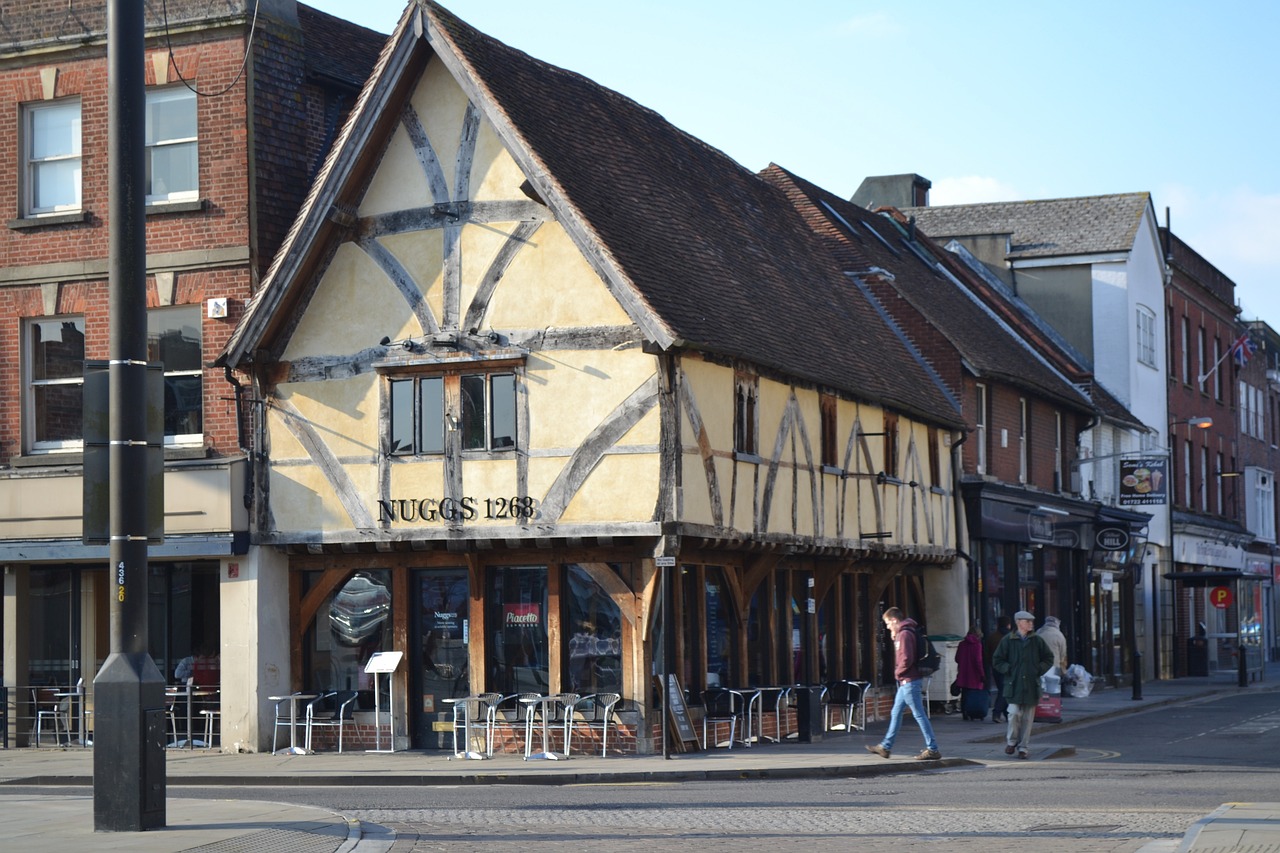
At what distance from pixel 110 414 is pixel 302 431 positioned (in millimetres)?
9643

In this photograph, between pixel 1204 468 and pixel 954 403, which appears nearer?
pixel 954 403

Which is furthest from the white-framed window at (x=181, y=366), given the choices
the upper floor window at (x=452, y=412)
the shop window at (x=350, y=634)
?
the upper floor window at (x=452, y=412)

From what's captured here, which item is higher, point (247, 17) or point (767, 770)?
point (247, 17)

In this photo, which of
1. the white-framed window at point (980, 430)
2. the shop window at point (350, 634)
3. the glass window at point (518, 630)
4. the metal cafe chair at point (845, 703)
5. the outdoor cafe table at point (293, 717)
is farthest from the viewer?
the white-framed window at point (980, 430)

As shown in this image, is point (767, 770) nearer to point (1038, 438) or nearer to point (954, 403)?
point (954, 403)

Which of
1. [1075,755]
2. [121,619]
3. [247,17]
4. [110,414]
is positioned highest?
[247,17]

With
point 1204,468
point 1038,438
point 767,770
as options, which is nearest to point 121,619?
point 767,770

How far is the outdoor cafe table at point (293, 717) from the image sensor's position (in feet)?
73.2

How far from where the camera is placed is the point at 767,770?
752 inches

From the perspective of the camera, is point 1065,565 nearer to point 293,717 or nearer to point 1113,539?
point 1113,539

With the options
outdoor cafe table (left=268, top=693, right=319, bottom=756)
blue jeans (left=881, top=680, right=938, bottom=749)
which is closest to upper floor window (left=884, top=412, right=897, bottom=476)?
blue jeans (left=881, top=680, right=938, bottom=749)

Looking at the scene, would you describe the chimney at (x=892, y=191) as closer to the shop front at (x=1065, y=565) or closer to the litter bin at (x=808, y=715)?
the shop front at (x=1065, y=565)

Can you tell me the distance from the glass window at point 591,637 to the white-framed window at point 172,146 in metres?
7.27

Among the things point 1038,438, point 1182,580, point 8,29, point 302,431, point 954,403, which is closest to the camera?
point 302,431
